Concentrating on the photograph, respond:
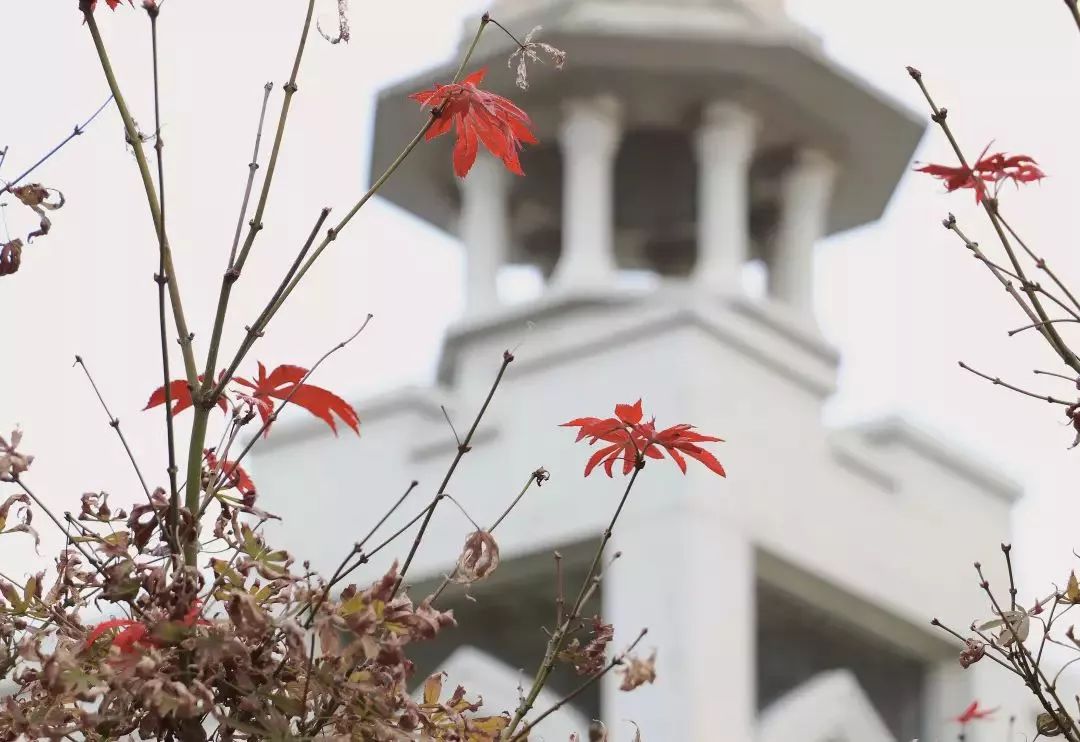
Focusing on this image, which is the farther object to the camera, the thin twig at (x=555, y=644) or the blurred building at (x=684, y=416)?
the blurred building at (x=684, y=416)

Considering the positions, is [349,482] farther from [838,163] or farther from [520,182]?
[838,163]

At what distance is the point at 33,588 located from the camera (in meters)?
2.17

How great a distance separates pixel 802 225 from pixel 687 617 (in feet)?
12.5

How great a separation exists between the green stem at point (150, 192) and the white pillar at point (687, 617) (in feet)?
29.4

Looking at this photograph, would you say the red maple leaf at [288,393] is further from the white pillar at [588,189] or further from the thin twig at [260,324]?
the white pillar at [588,189]

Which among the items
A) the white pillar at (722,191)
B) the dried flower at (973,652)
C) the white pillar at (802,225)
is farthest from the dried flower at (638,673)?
the white pillar at (802,225)

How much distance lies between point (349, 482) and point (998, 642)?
428 inches

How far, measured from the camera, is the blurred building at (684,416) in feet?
38.0

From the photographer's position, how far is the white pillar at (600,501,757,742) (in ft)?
36.3

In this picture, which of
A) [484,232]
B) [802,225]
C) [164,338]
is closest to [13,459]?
[164,338]

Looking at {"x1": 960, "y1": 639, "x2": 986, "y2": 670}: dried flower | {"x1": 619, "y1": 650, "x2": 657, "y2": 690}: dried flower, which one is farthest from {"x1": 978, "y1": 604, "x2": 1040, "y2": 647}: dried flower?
{"x1": 619, "y1": 650, "x2": 657, "y2": 690}: dried flower

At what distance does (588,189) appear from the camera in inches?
524

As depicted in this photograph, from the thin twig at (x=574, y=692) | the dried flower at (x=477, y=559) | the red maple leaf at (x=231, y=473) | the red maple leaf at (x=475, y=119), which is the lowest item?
the thin twig at (x=574, y=692)

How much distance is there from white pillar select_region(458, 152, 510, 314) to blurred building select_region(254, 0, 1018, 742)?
0.8 inches
